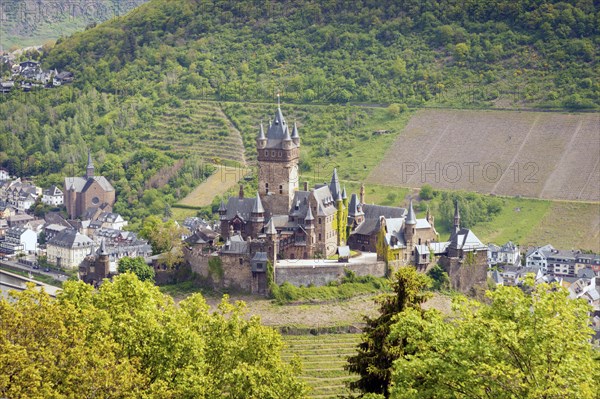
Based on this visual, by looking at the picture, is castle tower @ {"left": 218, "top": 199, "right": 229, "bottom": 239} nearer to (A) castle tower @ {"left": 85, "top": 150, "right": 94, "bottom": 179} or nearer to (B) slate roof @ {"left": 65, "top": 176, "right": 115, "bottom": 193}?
(B) slate roof @ {"left": 65, "top": 176, "right": 115, "bottom": 193}

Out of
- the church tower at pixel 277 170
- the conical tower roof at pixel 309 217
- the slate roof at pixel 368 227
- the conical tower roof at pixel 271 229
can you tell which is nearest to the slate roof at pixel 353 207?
the slate roof at pixel 368 227

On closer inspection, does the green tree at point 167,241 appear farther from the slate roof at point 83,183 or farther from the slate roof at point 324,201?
the slate roof at point 83,183

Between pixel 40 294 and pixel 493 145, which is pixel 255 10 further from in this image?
pixel 40 294

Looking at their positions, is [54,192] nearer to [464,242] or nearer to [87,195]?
[87,195]

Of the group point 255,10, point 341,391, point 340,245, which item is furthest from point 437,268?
point 255,10

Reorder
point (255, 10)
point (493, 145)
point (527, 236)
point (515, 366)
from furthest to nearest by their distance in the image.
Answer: point (255, 10) < point (493, 145) < point (527, 236) < point (515, 366)

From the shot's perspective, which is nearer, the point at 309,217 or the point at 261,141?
the point at 309,217

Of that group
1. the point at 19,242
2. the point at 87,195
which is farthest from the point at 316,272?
the point at 87,195
